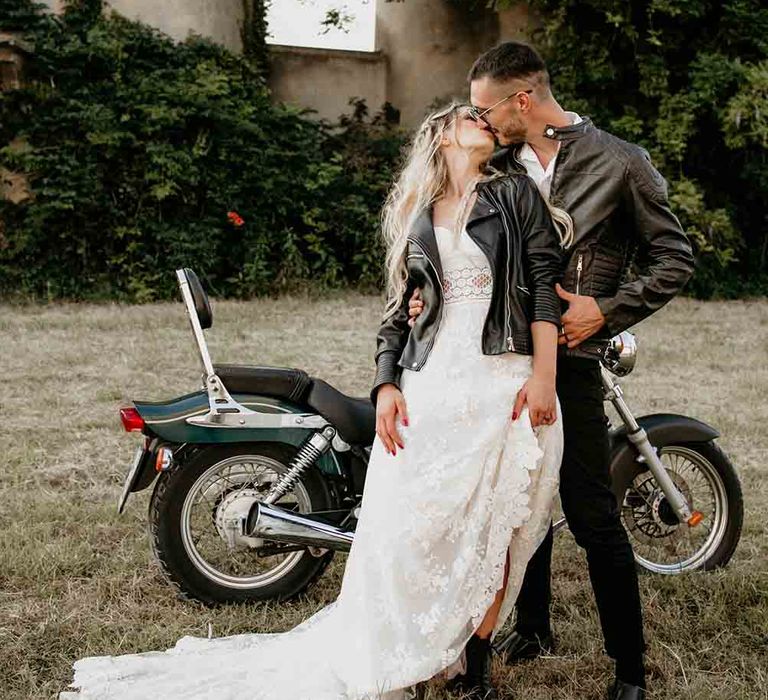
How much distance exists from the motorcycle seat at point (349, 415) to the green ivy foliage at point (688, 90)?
9977 mm

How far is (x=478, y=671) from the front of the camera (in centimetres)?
272

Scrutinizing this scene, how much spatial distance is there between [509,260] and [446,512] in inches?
28.2

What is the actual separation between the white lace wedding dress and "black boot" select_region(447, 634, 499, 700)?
7cm

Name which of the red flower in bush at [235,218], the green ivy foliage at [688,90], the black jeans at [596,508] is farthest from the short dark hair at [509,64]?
the green ivy foliage at [688,90]

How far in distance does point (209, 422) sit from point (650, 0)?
11.0 m

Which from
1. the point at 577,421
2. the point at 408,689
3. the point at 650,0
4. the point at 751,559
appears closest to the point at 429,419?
the point at 577,421

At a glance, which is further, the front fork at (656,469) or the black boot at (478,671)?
the front fork at (656,469)

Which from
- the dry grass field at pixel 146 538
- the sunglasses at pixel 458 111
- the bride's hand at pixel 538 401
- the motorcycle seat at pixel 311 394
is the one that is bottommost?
the dry grass field at pixel 146 538

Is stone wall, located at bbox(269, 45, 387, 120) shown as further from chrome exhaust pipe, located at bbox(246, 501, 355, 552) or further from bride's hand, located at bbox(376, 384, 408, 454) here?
bride's hand, located at bbox(376, 384, 408, 454)

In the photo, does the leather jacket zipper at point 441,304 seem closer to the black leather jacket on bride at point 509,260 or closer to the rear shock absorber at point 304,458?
the black leather jacket on bride at point 509,260

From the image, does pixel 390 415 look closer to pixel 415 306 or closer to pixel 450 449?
pixel 450 449

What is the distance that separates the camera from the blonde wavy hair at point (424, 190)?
2631 millimetres

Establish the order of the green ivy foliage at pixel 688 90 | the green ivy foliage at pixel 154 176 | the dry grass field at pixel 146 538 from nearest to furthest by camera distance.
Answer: the dry grass field at pixel 146 538
the green ivy foliage at pixel 154 176
the green ivy foliage at pixel 688 90

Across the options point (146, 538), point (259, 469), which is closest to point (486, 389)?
point (259, 469)
